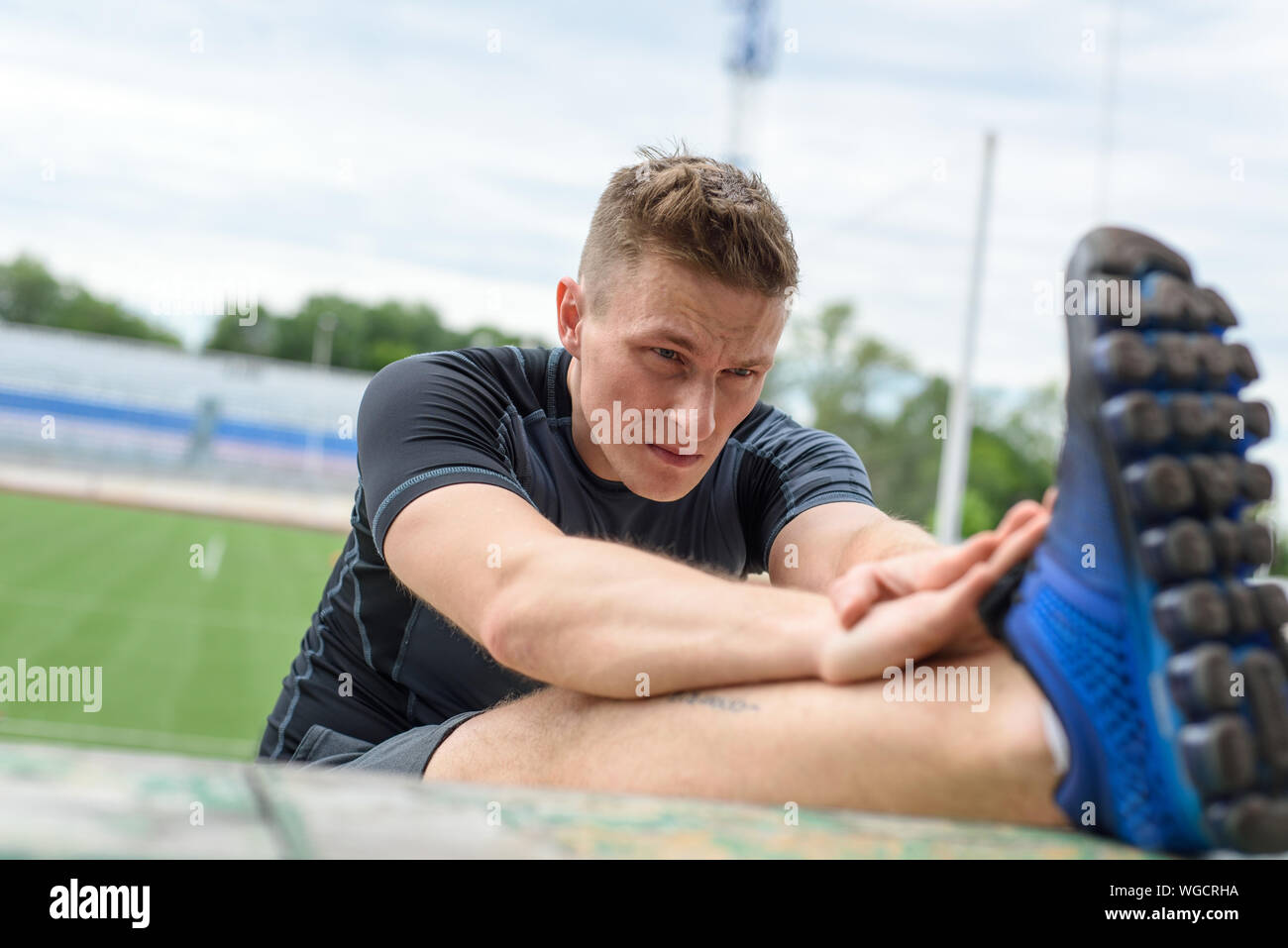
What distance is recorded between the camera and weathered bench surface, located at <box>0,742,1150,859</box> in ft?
2.30

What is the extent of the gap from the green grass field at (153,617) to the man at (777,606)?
6580 millimetres

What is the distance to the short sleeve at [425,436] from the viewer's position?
5.03 feet

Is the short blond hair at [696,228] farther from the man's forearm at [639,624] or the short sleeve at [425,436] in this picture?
the man's forearm at [639,624]

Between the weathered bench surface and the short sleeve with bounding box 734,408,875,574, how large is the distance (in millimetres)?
1133

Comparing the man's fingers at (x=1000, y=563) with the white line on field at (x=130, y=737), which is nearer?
the man's fingers at (x=1000, y=563)

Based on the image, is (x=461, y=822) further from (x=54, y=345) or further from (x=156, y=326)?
(x=156, y=326)

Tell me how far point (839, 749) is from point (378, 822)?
431 millimetres

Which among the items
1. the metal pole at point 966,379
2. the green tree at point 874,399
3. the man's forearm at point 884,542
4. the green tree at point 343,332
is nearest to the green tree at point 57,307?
the green tree at point 343,332

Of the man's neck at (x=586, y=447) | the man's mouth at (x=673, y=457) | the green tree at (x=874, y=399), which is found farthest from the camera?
the green tree at (x=874, y=399)

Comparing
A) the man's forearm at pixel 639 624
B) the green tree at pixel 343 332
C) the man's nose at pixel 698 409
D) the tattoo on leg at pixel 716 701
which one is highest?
the green tree at pixel 343 332

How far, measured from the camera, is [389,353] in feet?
146

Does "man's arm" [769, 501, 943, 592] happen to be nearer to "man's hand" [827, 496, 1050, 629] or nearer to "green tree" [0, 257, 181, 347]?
"man's hand" [827, 496, 1050, 629]

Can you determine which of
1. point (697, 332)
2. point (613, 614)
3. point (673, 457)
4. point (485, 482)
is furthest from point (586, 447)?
point (613, 614)
